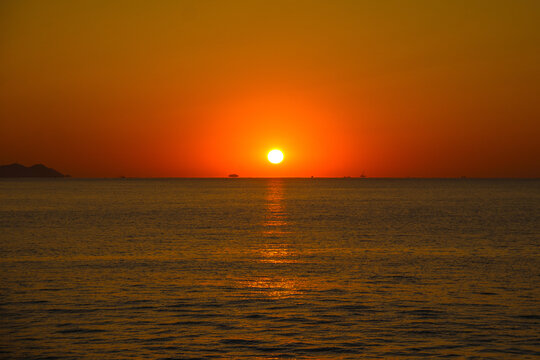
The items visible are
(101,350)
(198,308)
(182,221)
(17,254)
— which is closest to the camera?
(101,350)

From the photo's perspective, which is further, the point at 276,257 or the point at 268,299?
the point at 276,257

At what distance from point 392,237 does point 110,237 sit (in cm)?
2673

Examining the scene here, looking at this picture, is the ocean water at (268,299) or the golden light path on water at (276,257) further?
the golden light path on water at (276,257)

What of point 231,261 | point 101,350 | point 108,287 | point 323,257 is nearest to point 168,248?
point 231,261

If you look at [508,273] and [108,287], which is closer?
[108,287]

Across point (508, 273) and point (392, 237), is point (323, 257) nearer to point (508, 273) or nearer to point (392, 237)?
point (508, 273)

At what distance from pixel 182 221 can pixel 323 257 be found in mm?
41683

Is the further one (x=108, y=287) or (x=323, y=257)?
(x=323, y=257)

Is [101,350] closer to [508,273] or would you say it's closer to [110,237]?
[508,273]

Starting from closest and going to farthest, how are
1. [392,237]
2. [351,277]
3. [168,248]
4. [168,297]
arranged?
[168,297], [351,277], [168,248], [392,237]

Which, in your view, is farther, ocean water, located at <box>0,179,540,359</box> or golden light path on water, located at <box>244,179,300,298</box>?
golden light path on water, located at <box>244,179,300,298</box>

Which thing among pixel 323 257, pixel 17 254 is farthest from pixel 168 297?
pixel 17 254

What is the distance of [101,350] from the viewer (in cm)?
2017

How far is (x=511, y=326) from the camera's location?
23125 mm
